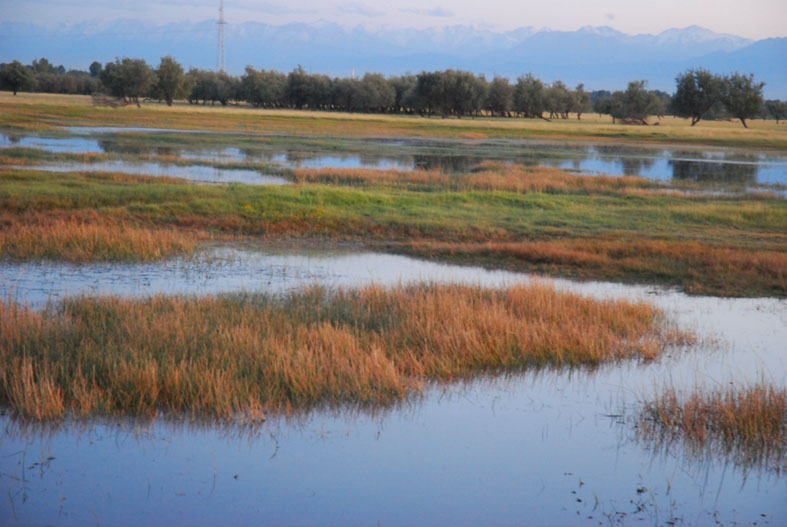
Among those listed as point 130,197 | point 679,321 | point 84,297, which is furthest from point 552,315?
point 130,197

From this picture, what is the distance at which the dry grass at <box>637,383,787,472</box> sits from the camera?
307 inches

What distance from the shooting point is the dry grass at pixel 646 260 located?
628 inches

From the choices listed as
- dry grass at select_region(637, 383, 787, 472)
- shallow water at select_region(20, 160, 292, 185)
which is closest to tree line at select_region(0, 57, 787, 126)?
shallow water at select_region(20, 160, 292, 185)

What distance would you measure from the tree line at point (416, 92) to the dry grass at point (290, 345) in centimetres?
9945

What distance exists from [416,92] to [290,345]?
10772 centimetres

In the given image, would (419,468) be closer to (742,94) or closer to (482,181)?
(482,181)

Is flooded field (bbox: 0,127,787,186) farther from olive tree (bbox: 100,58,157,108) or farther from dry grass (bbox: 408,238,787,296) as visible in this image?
olive tree (bbox: 100,58,157,108)

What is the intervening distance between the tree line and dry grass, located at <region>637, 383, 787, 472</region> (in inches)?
4052

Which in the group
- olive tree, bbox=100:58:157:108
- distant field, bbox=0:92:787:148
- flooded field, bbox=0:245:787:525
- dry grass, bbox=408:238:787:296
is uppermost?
olive tree, bbox=100:58:157:108

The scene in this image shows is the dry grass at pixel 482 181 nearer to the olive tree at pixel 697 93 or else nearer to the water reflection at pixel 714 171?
the water reflection at pixel 714 171

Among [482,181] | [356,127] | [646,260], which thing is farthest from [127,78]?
[646,260]

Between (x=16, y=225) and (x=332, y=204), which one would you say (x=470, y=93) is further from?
(x=16, y=225)

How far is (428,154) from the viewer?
50375mm

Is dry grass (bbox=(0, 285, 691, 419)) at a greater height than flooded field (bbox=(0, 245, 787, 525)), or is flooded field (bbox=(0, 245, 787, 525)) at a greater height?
dry grass (bbox=(0, 285, 691, 419))
